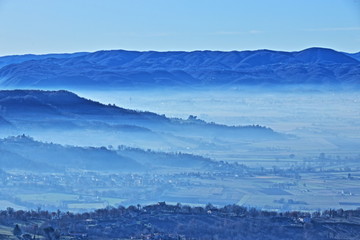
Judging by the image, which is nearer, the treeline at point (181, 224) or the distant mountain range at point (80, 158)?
the treeline at point (181, 224)

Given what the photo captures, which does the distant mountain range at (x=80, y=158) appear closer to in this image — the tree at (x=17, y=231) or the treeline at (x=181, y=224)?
the treeline at (x=181, y=224)

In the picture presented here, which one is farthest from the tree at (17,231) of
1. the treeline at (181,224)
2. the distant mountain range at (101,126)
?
the distant mountain range at (101,126)

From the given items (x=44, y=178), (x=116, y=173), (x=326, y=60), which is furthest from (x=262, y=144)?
(x=326, y=60)

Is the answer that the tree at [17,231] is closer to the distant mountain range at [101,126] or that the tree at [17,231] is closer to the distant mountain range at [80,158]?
the distant mountain range at [80,158]

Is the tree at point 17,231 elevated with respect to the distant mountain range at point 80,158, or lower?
→ lower

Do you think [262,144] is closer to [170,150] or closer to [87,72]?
[170,150]

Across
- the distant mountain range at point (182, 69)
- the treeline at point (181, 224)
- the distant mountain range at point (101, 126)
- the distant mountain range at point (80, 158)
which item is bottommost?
the treeline at point (181, 224)

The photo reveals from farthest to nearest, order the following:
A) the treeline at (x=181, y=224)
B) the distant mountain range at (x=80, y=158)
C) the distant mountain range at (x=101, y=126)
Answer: the distant mountain range at (x=101, y=126), the distant mountain range at (x=80, y=158), the treeline at (x=181, y=224)

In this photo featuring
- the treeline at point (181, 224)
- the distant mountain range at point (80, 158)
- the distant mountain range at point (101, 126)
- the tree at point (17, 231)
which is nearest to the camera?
the tree at point (17, 231)
